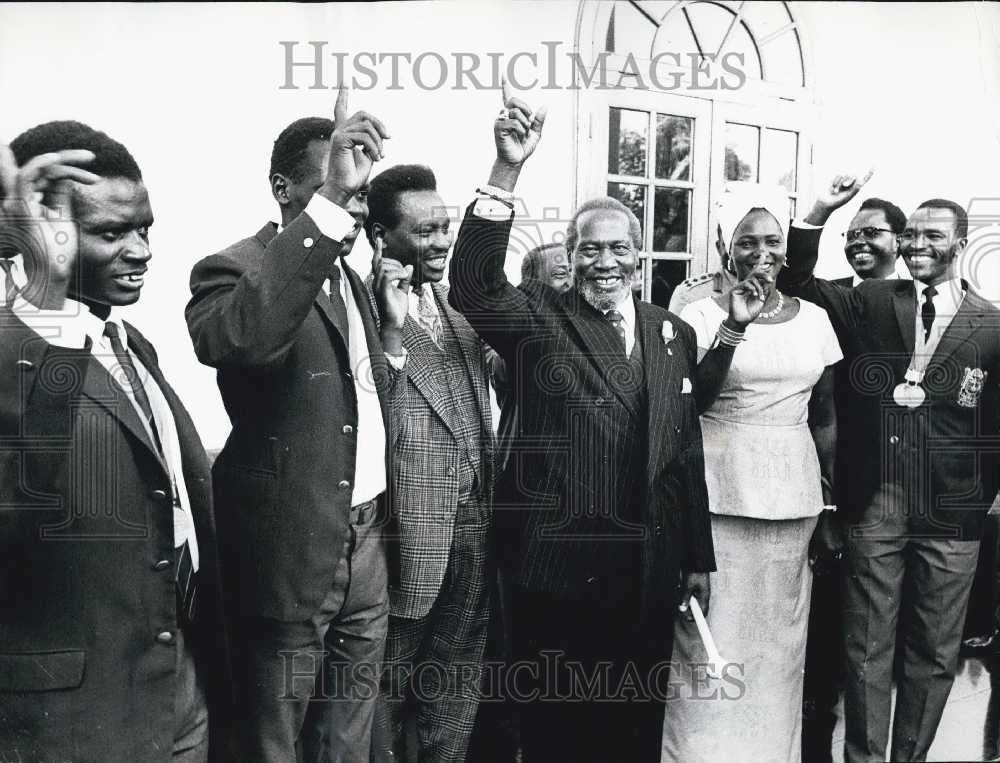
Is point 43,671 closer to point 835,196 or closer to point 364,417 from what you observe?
point 364,417

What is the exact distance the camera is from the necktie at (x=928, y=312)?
162 inches

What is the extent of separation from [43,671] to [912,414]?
3.17 metres

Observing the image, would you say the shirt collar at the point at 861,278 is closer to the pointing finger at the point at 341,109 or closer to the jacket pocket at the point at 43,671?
the pointing finger at the point at 341,109

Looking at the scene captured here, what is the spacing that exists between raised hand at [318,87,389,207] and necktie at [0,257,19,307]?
2.65ft

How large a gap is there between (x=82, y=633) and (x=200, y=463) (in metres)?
0.49

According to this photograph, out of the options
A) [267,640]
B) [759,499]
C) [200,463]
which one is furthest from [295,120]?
[759,499]

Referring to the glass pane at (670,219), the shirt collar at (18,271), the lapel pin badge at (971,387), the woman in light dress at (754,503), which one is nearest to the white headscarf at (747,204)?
the woman in light dress at (754,503)

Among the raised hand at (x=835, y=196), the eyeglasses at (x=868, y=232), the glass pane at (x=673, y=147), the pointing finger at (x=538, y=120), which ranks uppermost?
the glass pane at (x=673, y=147)

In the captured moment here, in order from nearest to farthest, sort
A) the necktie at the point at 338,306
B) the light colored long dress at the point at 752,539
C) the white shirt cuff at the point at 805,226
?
the necktie at the point at 338,306 → the light colored long dress at the point at 752,539 → the white shirt cuff at the point at 805,226

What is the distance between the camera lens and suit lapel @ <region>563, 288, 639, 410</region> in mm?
3445

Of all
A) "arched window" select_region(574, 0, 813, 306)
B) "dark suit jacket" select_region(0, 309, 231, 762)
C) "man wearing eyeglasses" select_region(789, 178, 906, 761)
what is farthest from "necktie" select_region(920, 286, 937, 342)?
"dark suit jacket" select_region(0, 309, 231, 762)

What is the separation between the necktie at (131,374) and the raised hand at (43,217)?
0.14 metres

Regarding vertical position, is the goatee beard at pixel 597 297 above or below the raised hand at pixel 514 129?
below

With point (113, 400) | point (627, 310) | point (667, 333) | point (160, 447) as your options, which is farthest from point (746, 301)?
point (113, 400)
